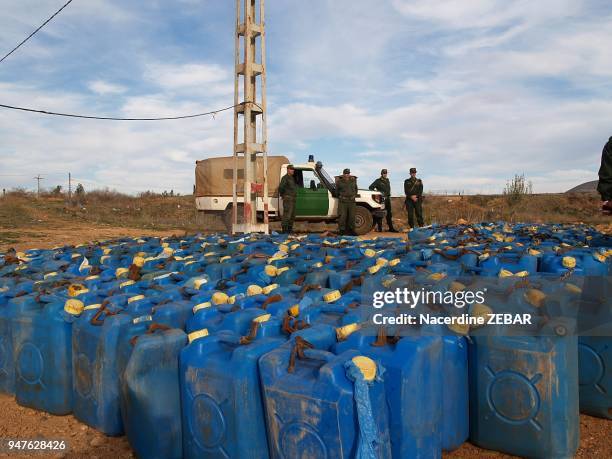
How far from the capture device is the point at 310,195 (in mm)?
13055

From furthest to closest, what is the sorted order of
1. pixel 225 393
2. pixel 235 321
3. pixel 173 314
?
pixel 173 314 → pixel 235 321 → pixel 225 393

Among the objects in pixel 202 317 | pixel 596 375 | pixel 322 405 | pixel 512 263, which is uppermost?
pixel 512 263

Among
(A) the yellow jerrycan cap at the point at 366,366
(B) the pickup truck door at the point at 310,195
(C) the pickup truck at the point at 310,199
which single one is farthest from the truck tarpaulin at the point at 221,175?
(A) the yellow jerrycan cap at the point at 366,366

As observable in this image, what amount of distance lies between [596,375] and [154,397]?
2.44 meters

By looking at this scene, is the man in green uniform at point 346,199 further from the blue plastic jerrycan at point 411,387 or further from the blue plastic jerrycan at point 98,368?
the blue plastic jerrycan at point 411,387

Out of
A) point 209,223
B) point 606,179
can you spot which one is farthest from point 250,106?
point 209,223

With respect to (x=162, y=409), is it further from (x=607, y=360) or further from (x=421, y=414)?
(x=607, y=360)

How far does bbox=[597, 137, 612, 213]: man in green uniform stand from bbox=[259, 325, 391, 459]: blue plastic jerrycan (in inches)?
178

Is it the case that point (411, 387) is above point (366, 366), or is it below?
below

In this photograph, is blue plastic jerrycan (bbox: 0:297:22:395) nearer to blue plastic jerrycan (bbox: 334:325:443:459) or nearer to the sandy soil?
the sandy soil

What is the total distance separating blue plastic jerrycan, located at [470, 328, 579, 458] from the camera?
2.22 metres

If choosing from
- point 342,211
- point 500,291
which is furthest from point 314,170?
point 500,291

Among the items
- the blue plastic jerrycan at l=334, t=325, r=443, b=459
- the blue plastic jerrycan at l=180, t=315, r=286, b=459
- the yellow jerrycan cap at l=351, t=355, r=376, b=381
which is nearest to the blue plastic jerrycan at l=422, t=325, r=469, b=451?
the blue plastic jerrycan at l=334, t=325, r=443, b=459

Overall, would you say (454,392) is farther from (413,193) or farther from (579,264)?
(413,193)
